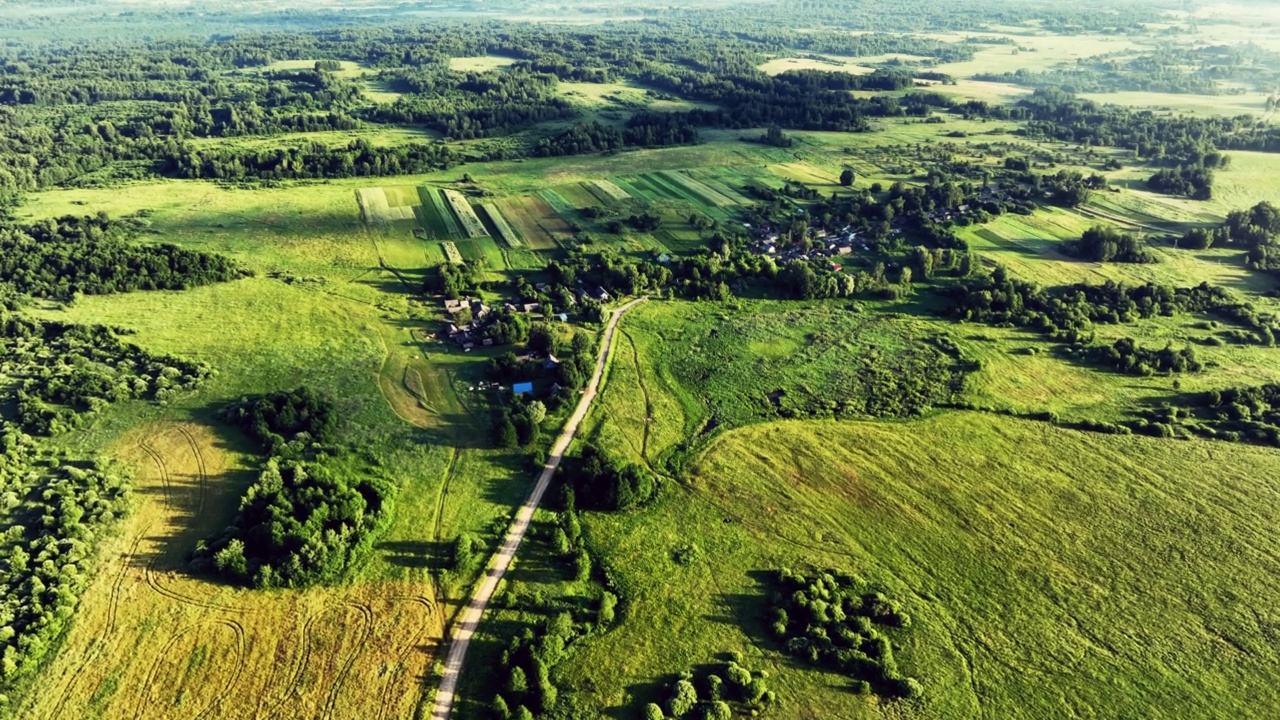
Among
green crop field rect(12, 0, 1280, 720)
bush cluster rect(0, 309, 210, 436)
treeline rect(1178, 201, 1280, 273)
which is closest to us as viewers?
green crop field rect(12, 0, 1280, 720)

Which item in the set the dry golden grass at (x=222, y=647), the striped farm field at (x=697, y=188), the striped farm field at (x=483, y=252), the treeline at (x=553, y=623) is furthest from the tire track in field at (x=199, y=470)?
the striped farm field at (x=697, y=188)

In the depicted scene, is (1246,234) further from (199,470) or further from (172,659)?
(172,659)

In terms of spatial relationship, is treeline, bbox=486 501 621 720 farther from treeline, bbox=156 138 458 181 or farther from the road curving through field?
treeline, bbox=156 138 458 181

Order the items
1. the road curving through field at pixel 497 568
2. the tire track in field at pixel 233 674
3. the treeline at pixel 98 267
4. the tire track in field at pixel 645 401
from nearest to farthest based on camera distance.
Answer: the tire track in field at pixel 233 674 → the road curving through field at pixel 497 568 → the tire track in field at pixel 645 401 → the treeline at pixel 98 267

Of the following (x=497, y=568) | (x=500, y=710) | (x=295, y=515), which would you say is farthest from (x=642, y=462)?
(x=295, y=515)

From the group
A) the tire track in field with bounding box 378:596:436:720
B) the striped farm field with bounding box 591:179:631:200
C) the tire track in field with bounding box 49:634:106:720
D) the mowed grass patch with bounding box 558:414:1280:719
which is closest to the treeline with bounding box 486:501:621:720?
the mowed grass patch with bounding box 558:414:1280:719

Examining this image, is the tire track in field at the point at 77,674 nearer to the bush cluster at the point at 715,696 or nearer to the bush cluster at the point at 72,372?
the bush cluster at the point at 72,372

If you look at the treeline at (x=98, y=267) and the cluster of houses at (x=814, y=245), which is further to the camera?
the cluster of houses at (x=814, y=245)
